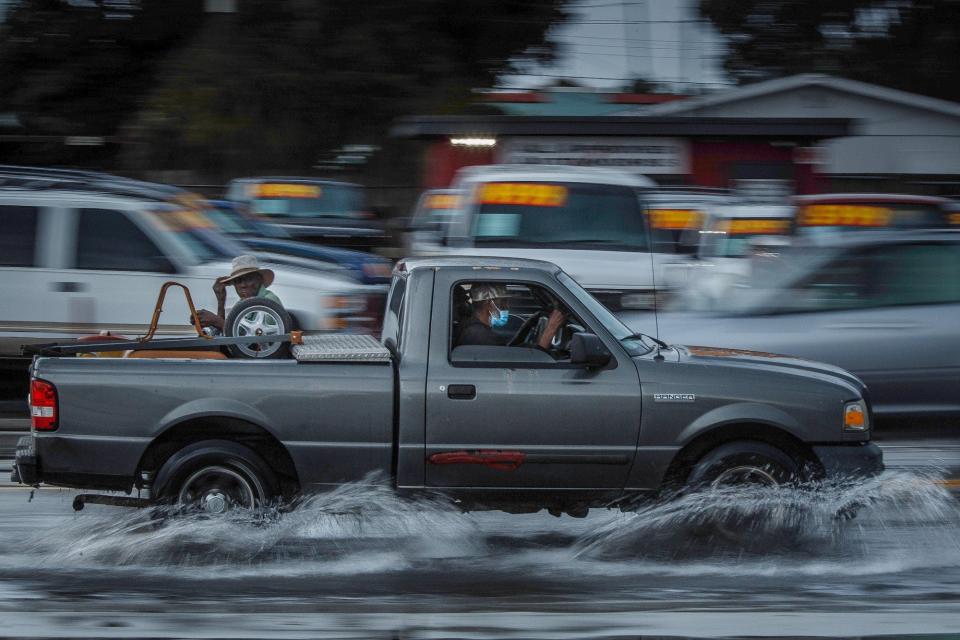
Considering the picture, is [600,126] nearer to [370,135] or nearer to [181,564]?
[370,135]

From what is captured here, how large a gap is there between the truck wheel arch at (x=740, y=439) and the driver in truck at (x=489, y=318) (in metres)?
0.90

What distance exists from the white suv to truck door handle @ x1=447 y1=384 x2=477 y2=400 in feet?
15.5

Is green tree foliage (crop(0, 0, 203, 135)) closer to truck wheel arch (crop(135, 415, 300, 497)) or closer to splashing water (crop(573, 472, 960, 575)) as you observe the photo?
truck wheel arch (crop(135, 415, 300, 497))

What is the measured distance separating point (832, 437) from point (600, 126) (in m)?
12.1

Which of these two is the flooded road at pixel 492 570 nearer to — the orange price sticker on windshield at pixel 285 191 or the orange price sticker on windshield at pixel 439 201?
the orange price sticker on windshield at pixel 439 201

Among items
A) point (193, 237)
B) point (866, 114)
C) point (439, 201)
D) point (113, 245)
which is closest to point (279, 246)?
point (193, 237)

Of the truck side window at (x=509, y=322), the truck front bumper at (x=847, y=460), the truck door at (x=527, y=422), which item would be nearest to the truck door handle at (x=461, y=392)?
the truck door at (x=527, y=422)

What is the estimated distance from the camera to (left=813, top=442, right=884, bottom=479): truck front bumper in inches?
252

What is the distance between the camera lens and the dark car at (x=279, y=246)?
12766 mm

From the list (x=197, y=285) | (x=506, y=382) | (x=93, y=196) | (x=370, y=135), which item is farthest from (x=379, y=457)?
(x=370, y=135)

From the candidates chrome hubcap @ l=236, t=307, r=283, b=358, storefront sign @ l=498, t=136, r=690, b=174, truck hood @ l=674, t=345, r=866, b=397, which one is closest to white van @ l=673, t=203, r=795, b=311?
storefront sign @ l=498, t=136, r=690, b=174

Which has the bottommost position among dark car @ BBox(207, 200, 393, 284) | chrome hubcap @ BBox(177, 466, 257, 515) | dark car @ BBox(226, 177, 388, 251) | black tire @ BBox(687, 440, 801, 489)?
chrome hubcap @ BBox(177, 466, 257, 515)

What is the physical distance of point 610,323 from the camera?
667 cm

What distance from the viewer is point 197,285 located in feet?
35.7
